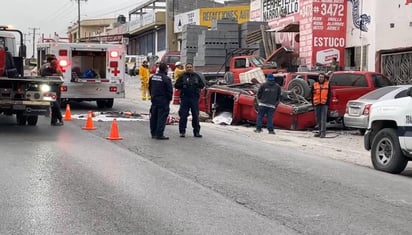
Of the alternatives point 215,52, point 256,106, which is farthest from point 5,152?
point 215,52

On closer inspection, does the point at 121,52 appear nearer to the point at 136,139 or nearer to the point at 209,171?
the point at 136,139

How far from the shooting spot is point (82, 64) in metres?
22.6

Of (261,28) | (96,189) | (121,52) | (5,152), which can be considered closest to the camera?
(96,189)

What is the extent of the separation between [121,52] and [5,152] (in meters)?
11.2

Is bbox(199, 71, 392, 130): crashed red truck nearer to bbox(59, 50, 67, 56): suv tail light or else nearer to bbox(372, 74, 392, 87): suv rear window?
bbox(372, 74, 392, 87): suv rear window

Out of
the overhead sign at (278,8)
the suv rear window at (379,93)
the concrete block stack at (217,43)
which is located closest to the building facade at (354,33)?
the overhead sign at (278,8)

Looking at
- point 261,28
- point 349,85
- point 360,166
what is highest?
Result: point 261,28

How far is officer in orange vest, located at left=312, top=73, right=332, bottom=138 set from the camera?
1510 centimetres

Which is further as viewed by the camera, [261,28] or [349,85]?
[261,28]

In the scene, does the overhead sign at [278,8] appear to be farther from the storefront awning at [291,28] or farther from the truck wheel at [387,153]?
the truck wheel at [387,153]

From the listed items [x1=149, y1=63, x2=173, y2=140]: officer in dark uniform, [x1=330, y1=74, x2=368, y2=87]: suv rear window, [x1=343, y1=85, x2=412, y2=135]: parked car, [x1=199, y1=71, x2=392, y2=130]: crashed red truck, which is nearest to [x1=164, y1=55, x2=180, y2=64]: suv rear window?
[x1=199, y1=71, x2=392, y2=130]: crashed red truck

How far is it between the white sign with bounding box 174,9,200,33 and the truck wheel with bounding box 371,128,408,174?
38.1 metres

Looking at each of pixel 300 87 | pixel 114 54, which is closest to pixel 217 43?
pixel 114 54

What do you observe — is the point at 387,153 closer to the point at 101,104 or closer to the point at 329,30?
the point at 101,104
